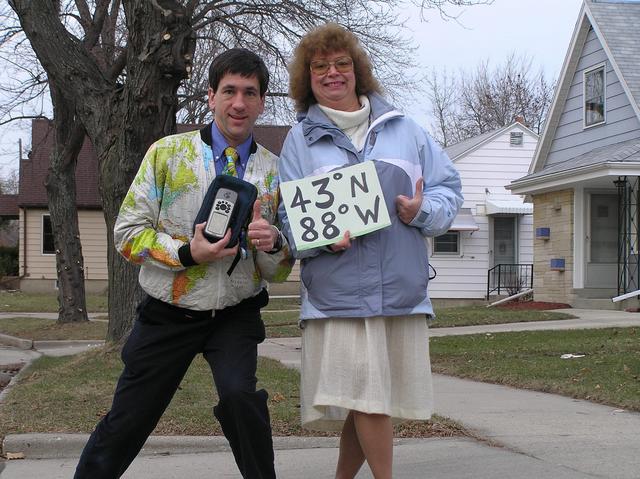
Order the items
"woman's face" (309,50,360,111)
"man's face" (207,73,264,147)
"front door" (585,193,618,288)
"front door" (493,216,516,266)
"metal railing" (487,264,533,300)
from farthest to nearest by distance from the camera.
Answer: "front door" (493,216,516,266) < "metal railing" (487,264,533,300) < "front door" (585,193,618,288) < "woman's face" (309,50,360,111) < "man's face" (207,73,264,147)

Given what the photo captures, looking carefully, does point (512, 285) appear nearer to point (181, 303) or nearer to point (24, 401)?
point (24, 401)

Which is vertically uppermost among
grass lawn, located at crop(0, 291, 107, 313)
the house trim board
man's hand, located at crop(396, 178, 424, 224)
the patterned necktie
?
the house trim board

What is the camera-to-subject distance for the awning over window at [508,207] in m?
23.7

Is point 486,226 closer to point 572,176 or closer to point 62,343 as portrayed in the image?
point 572,176

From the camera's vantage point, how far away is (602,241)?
1842 centimetres

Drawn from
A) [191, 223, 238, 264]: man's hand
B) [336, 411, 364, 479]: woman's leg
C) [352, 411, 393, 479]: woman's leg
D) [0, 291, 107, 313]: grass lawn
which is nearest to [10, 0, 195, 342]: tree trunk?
[191, 223, 238, 264]: man's hand

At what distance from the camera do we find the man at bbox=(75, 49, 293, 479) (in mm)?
3643

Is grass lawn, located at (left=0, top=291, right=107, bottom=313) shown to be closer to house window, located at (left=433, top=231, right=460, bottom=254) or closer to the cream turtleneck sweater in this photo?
house window, located at (left=433, top=231, right=460, bottom=254)

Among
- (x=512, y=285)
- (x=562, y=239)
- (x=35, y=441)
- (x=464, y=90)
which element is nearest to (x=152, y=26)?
(x=35, y=441)

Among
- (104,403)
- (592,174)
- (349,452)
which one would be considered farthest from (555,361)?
(592,174)

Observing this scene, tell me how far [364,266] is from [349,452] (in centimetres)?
97

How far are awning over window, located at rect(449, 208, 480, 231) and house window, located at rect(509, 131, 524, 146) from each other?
2.51 meters

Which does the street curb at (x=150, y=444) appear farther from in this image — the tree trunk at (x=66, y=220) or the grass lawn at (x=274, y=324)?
the tree trunk at (x=66, y=220)

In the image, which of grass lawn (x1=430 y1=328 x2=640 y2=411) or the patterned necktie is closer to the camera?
the patterned necktie
